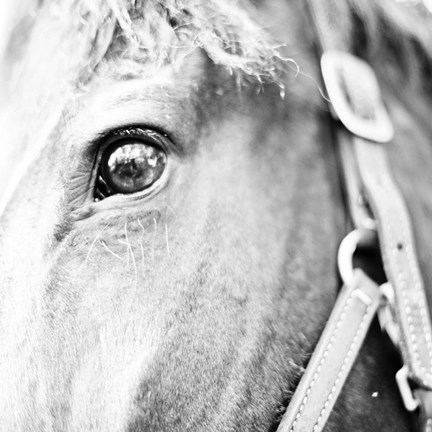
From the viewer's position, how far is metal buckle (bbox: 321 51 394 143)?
102 cm

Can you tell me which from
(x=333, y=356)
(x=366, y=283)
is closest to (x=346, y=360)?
(x=333, y=356)

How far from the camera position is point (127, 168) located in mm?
927

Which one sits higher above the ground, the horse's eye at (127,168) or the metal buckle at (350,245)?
the metal buckle at (350,245)

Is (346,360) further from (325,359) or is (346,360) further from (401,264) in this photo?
(401,264)

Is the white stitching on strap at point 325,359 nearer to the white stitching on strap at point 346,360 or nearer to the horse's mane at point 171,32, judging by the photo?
the white stitching on strap at point 346,360

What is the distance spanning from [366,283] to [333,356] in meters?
0.14

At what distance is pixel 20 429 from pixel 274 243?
51 centimetres

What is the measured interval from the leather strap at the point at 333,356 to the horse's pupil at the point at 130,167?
1.30 ft

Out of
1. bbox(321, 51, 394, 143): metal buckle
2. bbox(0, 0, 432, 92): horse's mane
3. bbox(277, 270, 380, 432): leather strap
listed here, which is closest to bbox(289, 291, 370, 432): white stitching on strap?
bbox(277, 270, 380, 432): leather strap

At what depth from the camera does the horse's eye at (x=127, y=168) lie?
925 millimetres

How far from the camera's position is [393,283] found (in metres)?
0.92

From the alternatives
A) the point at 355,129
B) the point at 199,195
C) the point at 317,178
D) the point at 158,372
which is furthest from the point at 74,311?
the point at 355,129

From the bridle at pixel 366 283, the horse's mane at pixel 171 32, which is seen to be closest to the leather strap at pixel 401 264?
A: the bridle at pixel 366 283

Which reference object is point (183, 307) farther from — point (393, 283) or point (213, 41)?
point (213, 41)
